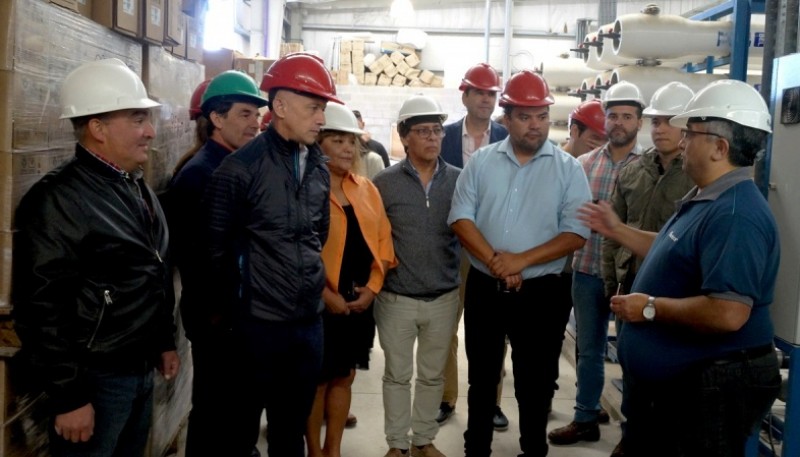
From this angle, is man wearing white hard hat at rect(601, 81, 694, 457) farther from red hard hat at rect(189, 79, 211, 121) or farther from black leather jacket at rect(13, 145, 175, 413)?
black leather jacket at rect(13, 145, 175, 413)

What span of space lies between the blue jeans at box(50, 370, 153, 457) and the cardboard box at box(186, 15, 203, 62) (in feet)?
6.66

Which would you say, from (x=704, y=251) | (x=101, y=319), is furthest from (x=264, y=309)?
(x=704, y=251)

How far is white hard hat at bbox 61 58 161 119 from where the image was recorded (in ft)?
6.18

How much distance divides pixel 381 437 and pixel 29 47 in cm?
258

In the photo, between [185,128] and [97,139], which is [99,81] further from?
[185,128]

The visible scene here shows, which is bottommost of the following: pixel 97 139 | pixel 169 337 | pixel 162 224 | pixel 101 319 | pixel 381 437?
pixel 381 437

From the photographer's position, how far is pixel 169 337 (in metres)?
2.23

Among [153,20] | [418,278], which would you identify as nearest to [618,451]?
[418,278]

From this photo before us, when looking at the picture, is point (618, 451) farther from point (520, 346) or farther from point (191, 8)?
point (191, 8)

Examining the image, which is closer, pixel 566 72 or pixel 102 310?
pixel 102 310

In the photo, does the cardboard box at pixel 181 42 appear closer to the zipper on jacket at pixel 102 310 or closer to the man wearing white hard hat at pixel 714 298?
the zipper on jacket at pixel 102 310

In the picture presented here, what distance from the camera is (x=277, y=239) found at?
2299 millimetres

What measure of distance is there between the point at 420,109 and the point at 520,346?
1165 mm

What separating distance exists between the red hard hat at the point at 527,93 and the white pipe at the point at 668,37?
6.29ft
